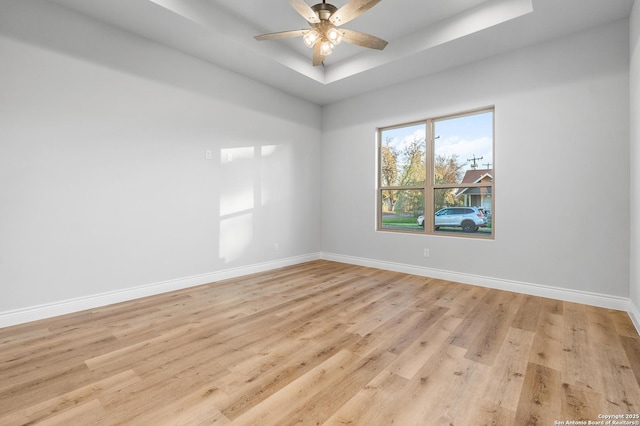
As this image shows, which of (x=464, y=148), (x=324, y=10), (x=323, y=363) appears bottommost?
(x=323, y=363)

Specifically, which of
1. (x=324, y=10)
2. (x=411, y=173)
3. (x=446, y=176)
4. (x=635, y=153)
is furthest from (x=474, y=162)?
(x=324, y=10)

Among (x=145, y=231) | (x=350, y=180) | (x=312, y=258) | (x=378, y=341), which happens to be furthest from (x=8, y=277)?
(x=350, y=180)

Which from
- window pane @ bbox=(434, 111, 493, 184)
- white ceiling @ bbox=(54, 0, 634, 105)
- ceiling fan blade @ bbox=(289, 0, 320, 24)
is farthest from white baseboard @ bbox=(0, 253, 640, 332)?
ceiling fan blade @ bbox=(289, 0, 320, 24)

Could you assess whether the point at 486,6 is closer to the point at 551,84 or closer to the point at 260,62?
the point at 551,84

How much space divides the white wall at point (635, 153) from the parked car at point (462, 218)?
4.55ft

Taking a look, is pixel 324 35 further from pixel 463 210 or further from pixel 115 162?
pixel 463 210

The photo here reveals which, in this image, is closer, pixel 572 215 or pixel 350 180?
pixel 572 215

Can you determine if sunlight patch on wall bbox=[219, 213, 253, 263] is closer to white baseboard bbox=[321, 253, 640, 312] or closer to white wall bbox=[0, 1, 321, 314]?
white wall bbox=[0, 1, 321, 314]

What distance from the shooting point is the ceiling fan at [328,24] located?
2.41 metres

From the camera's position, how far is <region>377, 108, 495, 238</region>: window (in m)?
3.88

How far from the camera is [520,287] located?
3449 millimetres

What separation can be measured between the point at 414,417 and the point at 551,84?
3800mm

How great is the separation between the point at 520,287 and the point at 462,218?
3.59 feet

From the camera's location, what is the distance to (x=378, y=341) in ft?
7.30
